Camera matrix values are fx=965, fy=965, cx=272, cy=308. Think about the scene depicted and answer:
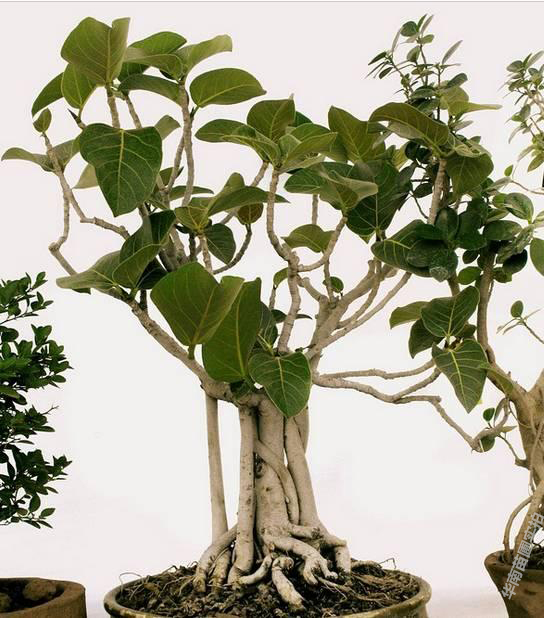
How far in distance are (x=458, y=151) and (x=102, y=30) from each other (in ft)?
2.02

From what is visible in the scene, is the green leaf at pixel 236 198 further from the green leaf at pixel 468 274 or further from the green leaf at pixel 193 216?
the green leaf at pixel 468 274

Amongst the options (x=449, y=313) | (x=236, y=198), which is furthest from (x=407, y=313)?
(x=236, y=198)

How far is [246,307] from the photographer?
4.93 feet

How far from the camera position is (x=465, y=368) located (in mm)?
1664

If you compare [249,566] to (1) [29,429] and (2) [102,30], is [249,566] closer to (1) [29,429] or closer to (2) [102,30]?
(1) [29,429]

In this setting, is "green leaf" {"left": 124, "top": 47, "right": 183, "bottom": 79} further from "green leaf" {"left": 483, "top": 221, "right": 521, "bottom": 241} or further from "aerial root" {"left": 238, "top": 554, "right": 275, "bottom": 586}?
"aerial root" {"left": 238, "top": 554, "right": 275, "bottom": 586}

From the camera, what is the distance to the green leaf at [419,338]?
1.84 m

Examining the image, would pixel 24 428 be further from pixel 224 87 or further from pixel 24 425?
pixel 224 87

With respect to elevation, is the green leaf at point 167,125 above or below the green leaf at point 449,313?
above

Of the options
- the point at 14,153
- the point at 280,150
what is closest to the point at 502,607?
the point at 280,150

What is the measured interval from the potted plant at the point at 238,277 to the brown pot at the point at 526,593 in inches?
7.9

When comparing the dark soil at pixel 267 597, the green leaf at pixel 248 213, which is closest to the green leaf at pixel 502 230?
the green leaf at pixel 248 213

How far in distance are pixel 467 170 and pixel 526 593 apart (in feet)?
2.49

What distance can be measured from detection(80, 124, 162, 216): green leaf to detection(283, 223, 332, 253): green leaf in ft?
1.39
